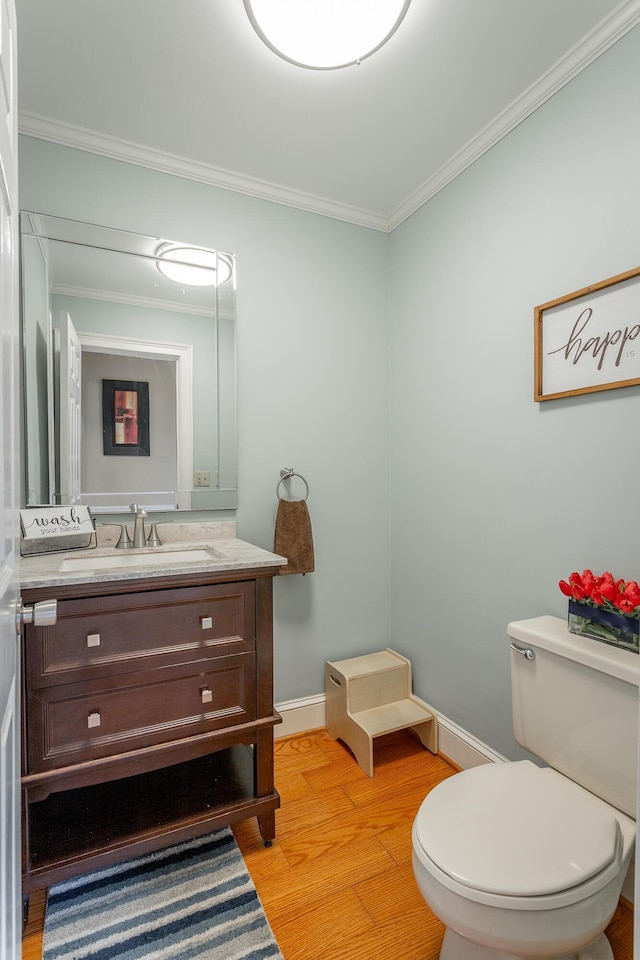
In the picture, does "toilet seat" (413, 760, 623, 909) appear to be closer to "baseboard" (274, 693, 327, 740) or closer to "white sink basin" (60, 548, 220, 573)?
"white sink basin" (60, 548, 220, 573)

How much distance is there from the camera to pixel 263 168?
1.99m

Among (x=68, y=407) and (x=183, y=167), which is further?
(x=183, y=167)

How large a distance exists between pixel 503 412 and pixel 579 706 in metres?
0.99

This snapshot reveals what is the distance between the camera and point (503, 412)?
1760 mm

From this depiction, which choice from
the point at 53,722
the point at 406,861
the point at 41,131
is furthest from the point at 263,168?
the point at 406,861

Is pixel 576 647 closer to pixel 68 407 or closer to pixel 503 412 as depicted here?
pixel 503 412

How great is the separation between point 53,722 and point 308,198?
7.40 ft

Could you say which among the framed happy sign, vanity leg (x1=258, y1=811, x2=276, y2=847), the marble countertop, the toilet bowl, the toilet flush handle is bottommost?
vanity leg (x1=258, y1=811, x2=276, y2=847)

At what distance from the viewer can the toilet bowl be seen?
3.05 ft

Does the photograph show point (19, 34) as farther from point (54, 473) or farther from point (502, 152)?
point (502, 152)

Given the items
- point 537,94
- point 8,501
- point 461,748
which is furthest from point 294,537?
point 537,94

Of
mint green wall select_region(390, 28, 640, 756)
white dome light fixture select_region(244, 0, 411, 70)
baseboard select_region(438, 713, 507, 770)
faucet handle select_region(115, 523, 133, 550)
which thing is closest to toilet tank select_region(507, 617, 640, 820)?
mint green wall select_region(390, 28, 640, 756)

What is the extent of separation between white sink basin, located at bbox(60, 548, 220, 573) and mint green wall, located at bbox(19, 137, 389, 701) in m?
0.32

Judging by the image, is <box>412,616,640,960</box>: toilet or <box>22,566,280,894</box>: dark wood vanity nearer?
<box>412,616,640,960</box>: toilet
